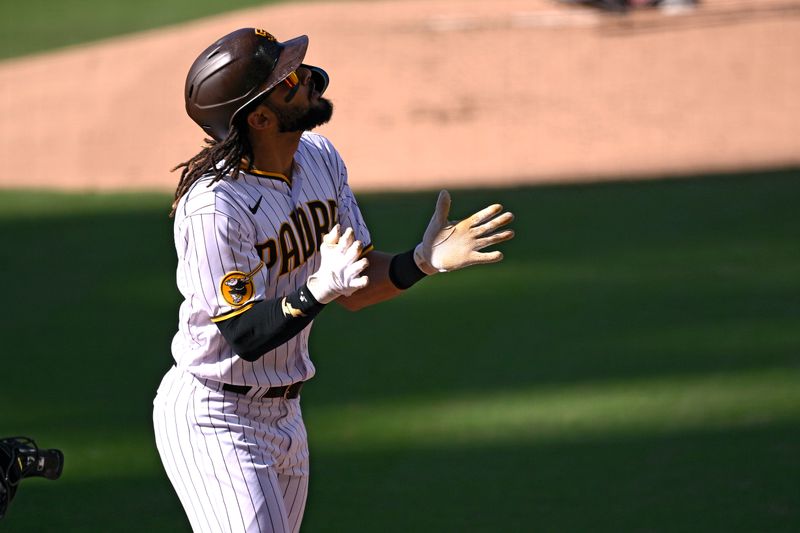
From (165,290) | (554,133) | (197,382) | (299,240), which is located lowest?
(554,133)

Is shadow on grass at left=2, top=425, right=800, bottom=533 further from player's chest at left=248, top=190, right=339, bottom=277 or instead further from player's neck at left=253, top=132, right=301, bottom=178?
player's neck at left=253, top=132, right=301, bottom=178

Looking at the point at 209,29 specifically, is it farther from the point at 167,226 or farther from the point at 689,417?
the point at 689,417

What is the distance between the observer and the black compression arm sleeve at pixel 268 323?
361 cm

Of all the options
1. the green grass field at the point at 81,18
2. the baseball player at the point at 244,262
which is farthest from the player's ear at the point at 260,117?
the green grass field at the point at 81,18

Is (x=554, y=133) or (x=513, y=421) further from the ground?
(x=513, y=421)

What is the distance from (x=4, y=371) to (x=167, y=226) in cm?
449

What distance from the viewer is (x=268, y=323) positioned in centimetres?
362

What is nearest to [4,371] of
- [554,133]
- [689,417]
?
[689,417]

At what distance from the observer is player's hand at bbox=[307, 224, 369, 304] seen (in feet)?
11.8

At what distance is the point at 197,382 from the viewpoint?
397cm

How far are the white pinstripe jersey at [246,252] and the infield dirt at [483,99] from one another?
1086 cm

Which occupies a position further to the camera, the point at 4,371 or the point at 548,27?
the point at 548,27

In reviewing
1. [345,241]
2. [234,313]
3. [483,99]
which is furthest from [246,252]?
[483,99]

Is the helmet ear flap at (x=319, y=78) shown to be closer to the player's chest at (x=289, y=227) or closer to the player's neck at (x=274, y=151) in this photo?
the player's neck at (x=274, y=151)
